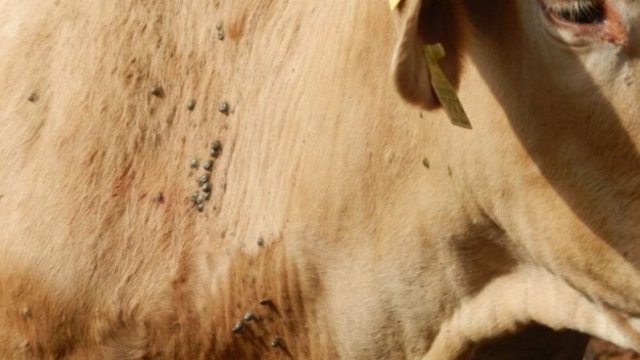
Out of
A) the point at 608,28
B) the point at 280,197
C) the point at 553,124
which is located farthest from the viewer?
the point at 280,197

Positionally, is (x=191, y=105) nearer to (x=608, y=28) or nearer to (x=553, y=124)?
(x=553, y=124)

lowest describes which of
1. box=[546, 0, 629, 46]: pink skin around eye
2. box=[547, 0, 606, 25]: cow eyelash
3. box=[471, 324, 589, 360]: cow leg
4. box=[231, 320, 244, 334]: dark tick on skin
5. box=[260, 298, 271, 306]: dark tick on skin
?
box=[471, 324, 589, 360]: cow leg

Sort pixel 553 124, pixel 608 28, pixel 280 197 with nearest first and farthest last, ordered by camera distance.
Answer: pixel 608 28 < pixel 553 124 < pixel 280 197

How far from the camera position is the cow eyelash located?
2.31 m

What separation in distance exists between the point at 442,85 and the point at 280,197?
58 centimetres

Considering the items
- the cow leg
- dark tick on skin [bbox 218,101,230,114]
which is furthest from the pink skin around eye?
dark tick on skin [bbox 218,101,230,114]

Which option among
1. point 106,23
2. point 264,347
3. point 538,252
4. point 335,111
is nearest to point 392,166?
point 335,111

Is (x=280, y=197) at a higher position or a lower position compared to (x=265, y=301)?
higher

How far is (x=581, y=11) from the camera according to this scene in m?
2.32

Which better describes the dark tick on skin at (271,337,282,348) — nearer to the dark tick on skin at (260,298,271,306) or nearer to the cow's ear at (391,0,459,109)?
the dark tick on skin at (260,298,271,306)

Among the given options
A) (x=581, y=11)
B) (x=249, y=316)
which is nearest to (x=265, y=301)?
(x=249, y=316)

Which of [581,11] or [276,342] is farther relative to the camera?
[276,342]

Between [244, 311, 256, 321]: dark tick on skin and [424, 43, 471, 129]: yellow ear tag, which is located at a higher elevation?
[424, 43, 471, 129]: yellow ear tag

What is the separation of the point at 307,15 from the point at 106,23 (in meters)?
0.47
